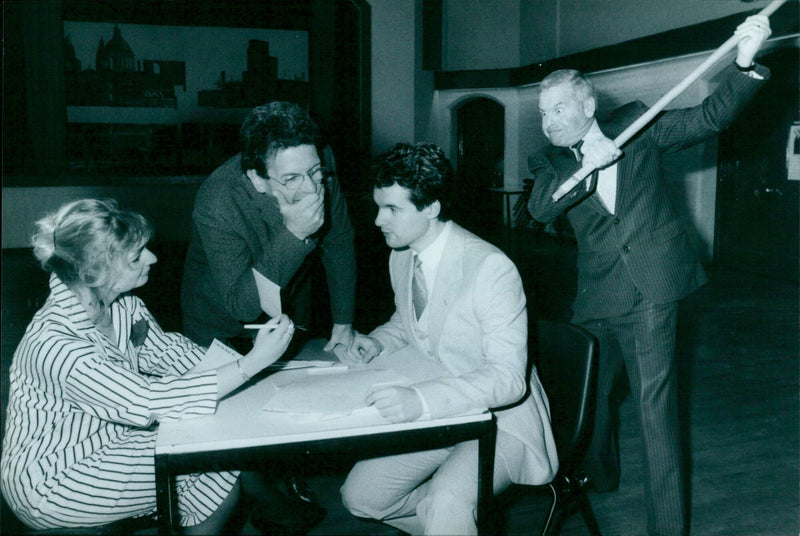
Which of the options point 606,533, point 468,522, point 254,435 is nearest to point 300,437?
point 254,435

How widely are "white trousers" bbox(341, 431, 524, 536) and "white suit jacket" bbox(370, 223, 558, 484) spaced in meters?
0.07

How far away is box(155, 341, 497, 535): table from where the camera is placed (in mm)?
1438

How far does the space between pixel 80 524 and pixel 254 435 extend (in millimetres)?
588

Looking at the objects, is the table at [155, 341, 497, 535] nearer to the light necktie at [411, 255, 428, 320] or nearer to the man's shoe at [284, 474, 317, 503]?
the light necktie at [411, 255, 428, 320]

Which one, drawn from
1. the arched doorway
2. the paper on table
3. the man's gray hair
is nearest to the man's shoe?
the paper on table

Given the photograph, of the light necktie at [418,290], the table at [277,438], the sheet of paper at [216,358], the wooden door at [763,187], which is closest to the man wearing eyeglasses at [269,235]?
the sheet of paper at [216,358]

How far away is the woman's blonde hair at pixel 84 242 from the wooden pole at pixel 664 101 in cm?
131

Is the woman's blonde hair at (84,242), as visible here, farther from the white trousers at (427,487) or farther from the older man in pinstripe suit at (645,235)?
the older man in pinstripe suit at (645,235)

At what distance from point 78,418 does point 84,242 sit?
44 cm

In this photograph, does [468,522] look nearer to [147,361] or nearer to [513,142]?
[147,361]

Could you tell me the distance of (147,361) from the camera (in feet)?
6.70

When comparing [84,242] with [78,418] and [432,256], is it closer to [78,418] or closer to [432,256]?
[78,418]

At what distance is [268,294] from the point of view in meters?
2.16

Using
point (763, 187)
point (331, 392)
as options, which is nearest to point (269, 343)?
point (331, 392)
